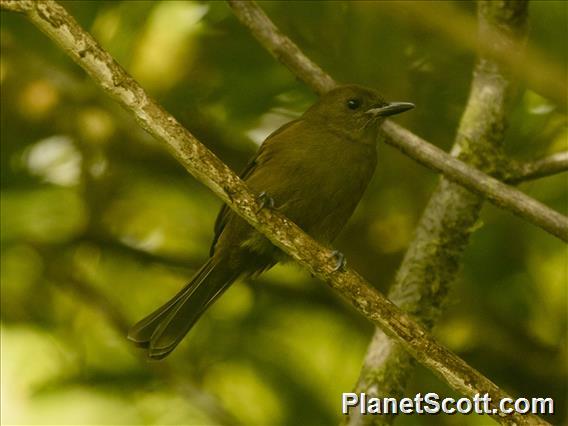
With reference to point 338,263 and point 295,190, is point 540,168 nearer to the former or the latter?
point 295,190

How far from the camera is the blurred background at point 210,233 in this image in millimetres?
4969

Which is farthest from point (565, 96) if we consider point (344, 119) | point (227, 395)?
point (227, 395)

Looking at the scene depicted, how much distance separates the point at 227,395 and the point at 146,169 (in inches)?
47.3

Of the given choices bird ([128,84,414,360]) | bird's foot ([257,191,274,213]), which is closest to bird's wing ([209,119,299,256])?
bird ([128,84,414,360])

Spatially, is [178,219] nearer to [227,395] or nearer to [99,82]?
[227,395]

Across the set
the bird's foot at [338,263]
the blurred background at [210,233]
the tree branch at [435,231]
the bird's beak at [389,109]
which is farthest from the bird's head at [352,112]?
the bird's foot at [338,263]

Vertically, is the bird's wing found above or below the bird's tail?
above

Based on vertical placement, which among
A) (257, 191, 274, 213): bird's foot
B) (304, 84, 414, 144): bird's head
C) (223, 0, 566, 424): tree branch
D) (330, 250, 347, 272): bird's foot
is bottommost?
(330, 250, 347, 272): bird's foot

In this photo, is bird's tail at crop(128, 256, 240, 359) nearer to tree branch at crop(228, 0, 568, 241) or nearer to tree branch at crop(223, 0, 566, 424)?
tree branch at crop(223, 0, 566, 424)

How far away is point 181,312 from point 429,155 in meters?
1.14

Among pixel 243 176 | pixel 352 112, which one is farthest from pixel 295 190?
pixel 352 112

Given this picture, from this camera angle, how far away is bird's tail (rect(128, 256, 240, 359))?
168 inches

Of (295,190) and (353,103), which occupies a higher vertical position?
(353,103)

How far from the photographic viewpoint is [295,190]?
4.20 metres
